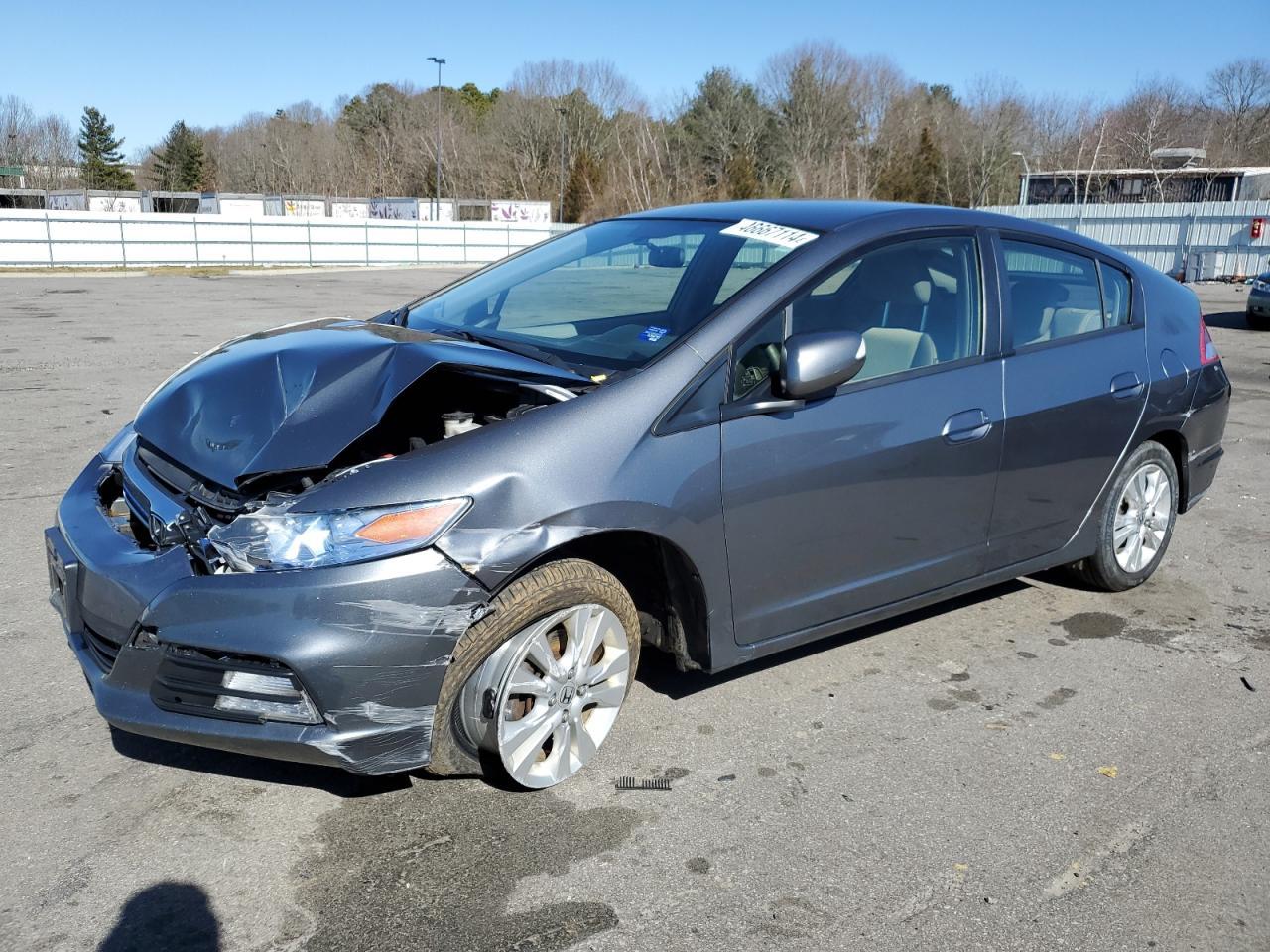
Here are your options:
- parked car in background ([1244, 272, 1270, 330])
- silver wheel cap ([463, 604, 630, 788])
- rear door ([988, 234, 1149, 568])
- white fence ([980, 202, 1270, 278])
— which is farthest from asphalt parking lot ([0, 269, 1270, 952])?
white fence ([980, 202, 1270, 278])

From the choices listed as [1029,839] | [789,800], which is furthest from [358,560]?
[1029,839]

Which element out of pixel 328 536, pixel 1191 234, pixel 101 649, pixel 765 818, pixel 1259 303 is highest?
pixel 1191 234

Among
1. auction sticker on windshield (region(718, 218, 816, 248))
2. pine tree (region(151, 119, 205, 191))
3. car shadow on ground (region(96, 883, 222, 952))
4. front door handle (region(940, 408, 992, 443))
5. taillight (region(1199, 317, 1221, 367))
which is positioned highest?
pine tree (region(151, 119, 205, 191))

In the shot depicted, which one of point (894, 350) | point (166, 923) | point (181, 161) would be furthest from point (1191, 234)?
point (181, 161)

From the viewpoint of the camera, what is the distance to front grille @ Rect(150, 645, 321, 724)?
270cm

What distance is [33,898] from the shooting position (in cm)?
262

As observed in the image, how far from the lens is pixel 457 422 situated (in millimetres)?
3285

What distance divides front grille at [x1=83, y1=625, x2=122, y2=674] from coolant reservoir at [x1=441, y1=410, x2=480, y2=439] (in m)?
1.08

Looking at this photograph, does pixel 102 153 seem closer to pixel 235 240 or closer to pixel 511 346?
pixel 235 240

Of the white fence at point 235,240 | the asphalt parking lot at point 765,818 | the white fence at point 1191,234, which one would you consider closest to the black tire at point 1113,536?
the asphalt parking lot at point 765,818

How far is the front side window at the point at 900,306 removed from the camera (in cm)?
354

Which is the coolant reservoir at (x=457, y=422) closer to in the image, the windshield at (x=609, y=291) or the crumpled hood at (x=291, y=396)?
the crumpled hood at (x=291, y=396)

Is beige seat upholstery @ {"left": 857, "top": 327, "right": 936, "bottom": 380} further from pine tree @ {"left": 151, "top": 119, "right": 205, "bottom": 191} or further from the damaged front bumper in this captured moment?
pine tree @ {"left": 151, "top": 119, "right": 205, "bottom": 191}

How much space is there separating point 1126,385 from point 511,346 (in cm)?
256
